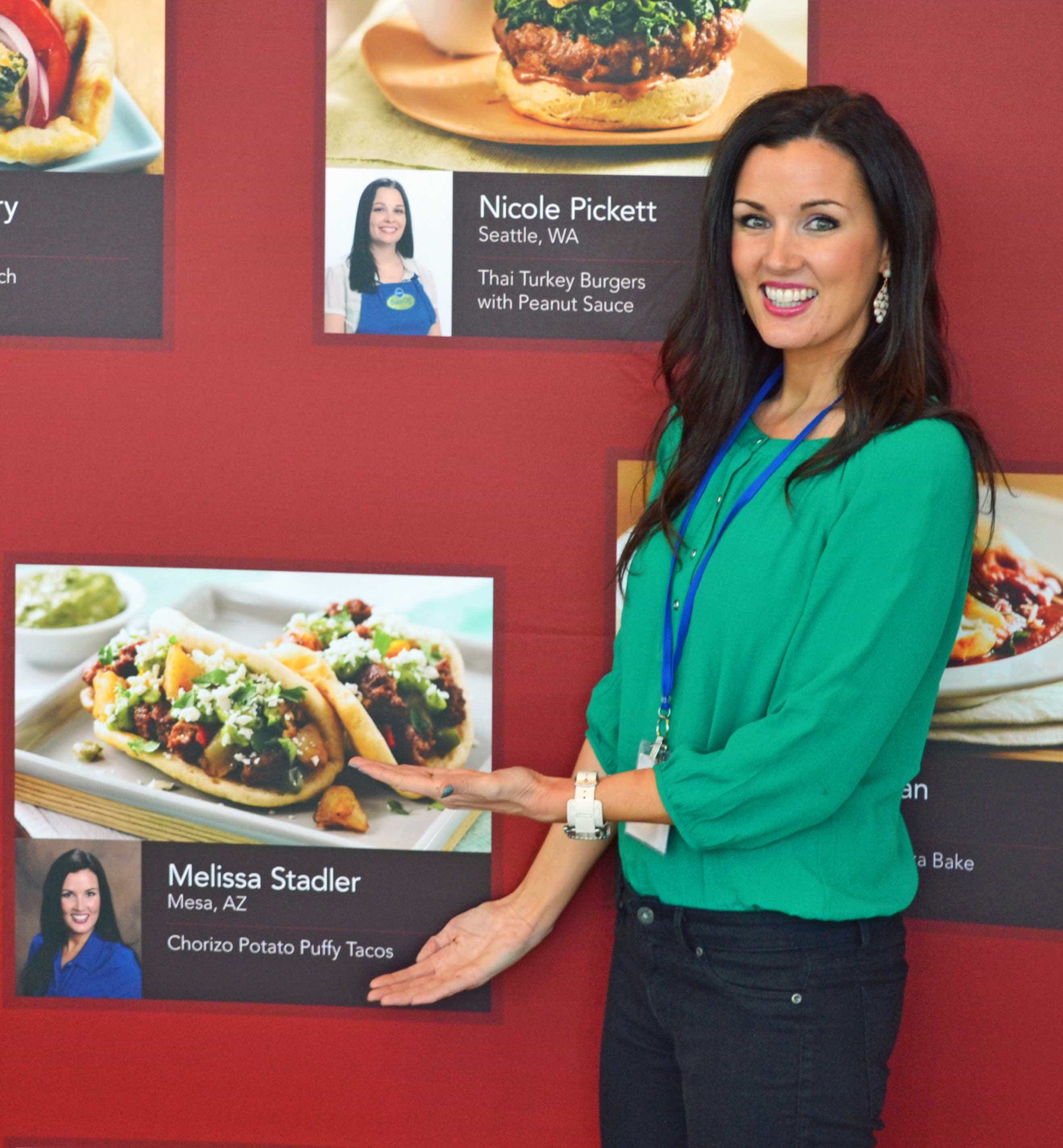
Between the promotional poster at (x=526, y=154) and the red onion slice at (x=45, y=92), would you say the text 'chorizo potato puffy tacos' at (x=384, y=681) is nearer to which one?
the promotional poster at (x=526, y=154)

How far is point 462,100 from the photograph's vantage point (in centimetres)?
137

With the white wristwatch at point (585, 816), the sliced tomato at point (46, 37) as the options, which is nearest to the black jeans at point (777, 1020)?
the white wristwatch at point (585, 816)

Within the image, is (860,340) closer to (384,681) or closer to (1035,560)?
(1035,560)

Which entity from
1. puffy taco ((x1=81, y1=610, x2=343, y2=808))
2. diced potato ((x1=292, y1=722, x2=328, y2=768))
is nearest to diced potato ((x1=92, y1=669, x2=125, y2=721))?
puffy taco ((x1=81, y1=610, x2=343, y2=808))

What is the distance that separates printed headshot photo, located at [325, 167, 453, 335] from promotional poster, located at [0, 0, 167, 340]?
213 mm

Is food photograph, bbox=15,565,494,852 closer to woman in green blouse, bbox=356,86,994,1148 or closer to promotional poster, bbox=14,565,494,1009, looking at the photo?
promotional poster, bbox=14,565,494,1009

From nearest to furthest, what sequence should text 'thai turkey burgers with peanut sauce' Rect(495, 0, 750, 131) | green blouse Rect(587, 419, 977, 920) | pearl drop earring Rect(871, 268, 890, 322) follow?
green blouse Rect(587, 419, 977, 920)
pearl drop earring Rect(871, 268, 890, 322)
text 'thai turkey burgers with peanut sauce' Rect(495, 0, 750, 131)

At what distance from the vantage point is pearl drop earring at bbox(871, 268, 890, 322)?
1.10 meters

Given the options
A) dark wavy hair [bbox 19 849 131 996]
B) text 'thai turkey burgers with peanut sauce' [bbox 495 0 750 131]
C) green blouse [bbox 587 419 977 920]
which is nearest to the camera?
green blouse [bbox 587 419 977 920]

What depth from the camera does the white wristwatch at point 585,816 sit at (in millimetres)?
1084

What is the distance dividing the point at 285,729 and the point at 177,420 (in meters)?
0.39

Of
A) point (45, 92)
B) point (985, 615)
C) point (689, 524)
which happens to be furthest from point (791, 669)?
point (45, 92)

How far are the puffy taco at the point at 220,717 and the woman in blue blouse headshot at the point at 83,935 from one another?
17 cm
